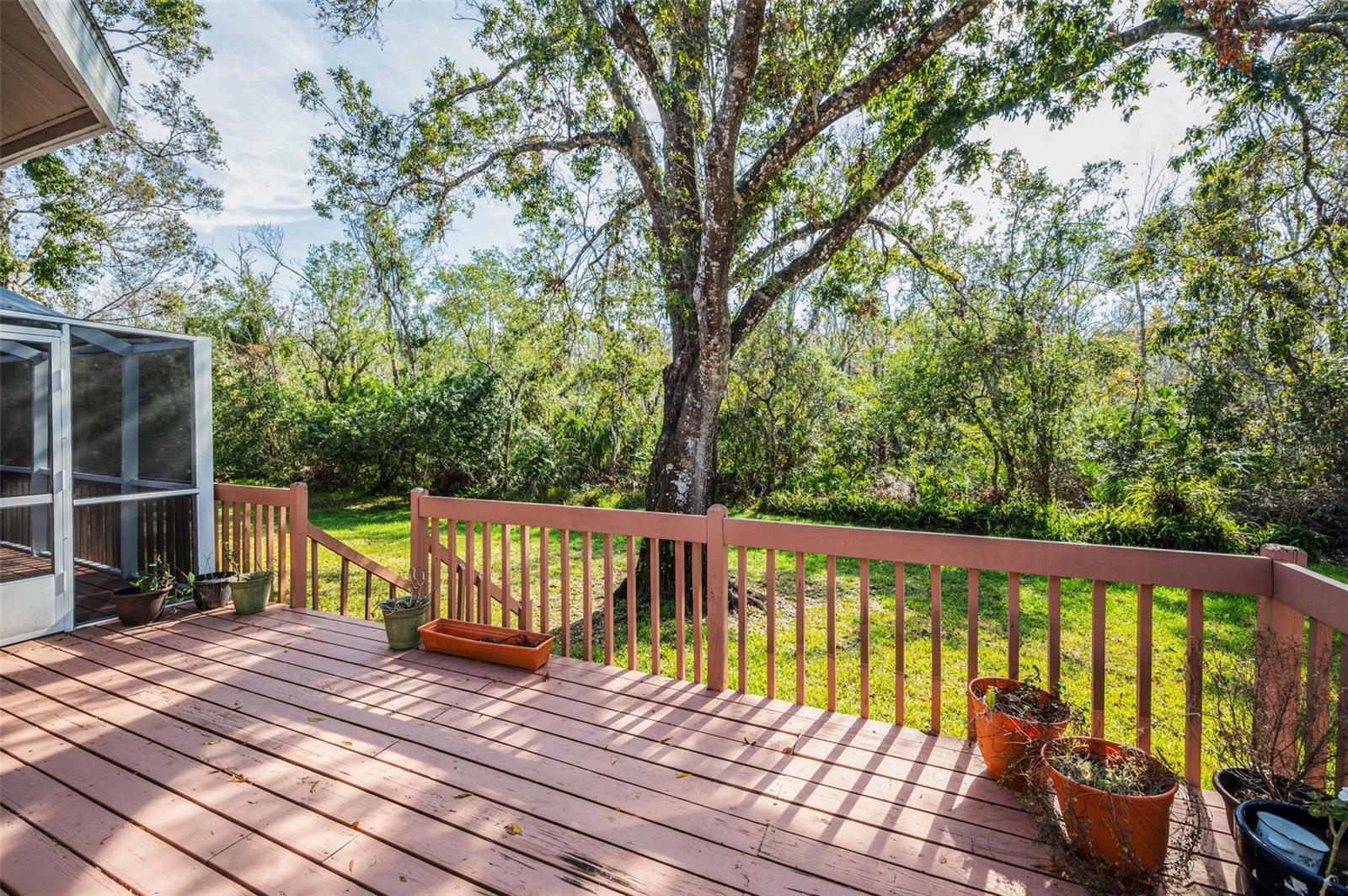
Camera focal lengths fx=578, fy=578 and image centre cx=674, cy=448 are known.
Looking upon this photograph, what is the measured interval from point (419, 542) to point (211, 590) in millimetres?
1751

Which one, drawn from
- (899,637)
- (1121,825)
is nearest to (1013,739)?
(1121,825)

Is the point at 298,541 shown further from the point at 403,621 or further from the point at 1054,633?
the point at 1054,633

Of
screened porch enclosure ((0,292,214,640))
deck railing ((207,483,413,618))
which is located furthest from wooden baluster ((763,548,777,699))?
screened porch enclosure ((0,292,214,640))

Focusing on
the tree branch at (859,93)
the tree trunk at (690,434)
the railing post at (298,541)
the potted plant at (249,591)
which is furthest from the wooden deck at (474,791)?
the tree branch at (859,93)

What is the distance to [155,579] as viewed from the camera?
3947 mm

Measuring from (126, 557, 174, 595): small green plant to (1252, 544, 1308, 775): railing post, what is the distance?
5646 mm

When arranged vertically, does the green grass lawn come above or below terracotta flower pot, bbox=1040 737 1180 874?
below

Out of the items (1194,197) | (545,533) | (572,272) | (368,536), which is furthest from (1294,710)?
(368,536)

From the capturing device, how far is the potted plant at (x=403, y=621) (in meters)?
3.41

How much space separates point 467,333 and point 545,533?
1228cm

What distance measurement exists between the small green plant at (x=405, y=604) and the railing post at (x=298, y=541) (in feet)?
3.57

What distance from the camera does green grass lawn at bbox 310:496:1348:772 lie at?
3762 millimetres

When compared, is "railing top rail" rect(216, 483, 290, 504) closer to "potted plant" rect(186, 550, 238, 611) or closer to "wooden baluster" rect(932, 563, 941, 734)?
"potted plant" rect(186, 550, 238, 611)

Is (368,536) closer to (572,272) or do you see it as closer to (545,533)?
(572,272)
